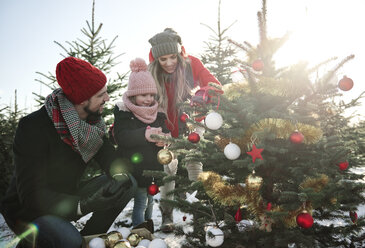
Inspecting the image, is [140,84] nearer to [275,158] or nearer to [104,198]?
[104,198]

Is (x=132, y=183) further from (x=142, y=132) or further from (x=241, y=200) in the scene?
(x=241, y=200)

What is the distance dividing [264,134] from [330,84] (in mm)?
571

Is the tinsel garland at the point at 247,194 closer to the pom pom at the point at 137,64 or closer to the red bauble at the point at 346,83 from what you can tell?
the red bauble at the point at 346,83

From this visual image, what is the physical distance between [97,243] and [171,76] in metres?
2.24

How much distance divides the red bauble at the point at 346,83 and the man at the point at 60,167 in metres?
1.96

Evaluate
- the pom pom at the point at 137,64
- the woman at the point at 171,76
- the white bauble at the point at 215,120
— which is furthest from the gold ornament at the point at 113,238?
the pom pom at the point at 137,64

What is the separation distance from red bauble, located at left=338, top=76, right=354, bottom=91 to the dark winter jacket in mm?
2229

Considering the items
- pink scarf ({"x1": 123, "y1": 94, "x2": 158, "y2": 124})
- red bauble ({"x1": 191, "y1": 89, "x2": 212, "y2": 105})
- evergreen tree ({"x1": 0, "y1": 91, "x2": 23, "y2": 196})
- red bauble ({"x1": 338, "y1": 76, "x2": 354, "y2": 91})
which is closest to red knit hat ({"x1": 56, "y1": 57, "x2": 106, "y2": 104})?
pink scarf ({"x1": 123, "y1": 94, "x2": 158, "y2": 124})

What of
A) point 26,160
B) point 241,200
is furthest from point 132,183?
point 241,200

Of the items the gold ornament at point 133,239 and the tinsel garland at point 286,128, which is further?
the gold ornament at point 133,239

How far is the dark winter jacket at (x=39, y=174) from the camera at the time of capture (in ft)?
6.75

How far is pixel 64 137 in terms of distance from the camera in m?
2.27

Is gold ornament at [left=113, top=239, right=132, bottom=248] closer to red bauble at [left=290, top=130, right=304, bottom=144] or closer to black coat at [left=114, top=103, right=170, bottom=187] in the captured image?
black coat at [left=114, top=103, right=170, bottom=187]

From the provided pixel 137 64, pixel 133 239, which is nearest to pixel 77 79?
pixel 137 64
